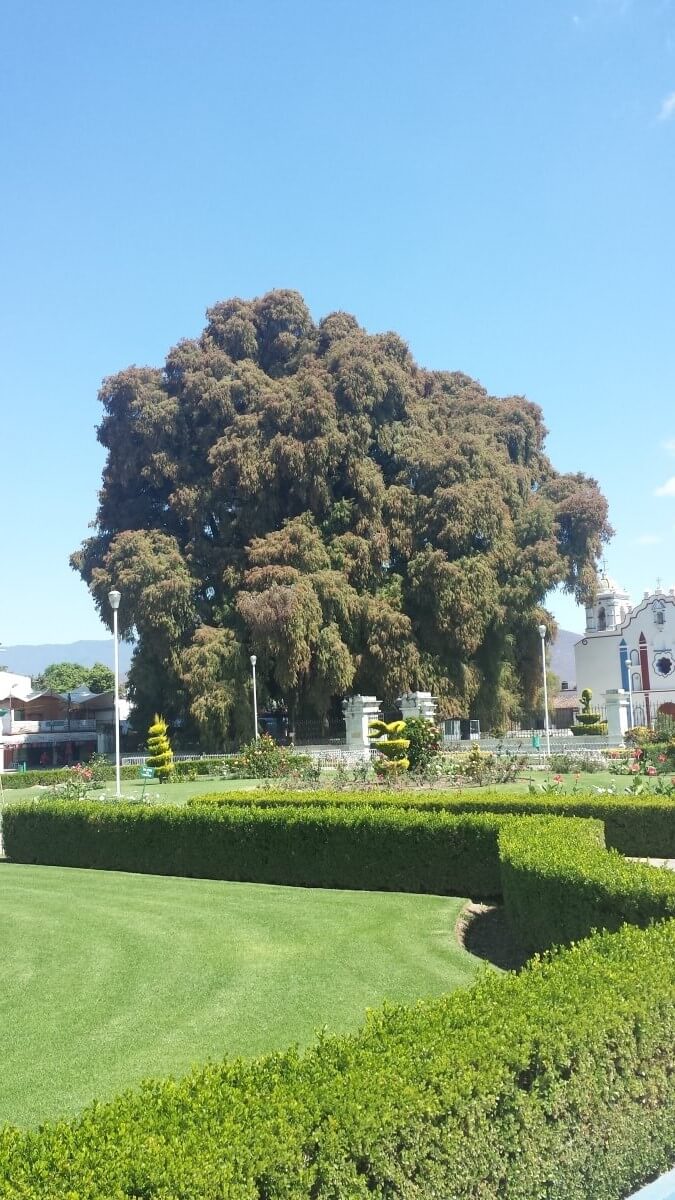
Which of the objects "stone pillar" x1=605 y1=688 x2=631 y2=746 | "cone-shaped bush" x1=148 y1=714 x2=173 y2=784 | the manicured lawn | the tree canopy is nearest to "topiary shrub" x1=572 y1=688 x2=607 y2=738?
"stone pillar" x1=605 y1=688 x2=631 y2=746

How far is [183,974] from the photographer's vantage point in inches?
321

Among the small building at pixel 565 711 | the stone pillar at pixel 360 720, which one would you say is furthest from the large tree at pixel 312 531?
the small building at pixel 565 711

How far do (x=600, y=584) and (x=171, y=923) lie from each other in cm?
4750

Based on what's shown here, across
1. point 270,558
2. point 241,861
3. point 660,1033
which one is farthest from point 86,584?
point 660,1033

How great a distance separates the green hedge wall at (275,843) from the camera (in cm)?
1178

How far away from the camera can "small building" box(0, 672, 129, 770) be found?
51844 mm

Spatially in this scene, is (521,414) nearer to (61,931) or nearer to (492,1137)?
(61,931)

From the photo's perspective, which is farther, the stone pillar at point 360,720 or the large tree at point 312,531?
the large tree at point 312,531

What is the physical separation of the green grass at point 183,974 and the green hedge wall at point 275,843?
534mm

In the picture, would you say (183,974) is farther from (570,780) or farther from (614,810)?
(570,780)

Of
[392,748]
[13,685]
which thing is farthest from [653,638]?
[13,685]

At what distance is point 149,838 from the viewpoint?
14.7 m

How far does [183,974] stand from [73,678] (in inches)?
3366

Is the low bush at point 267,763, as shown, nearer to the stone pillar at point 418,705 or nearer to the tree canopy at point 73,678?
the stone pillar at point 418,705
